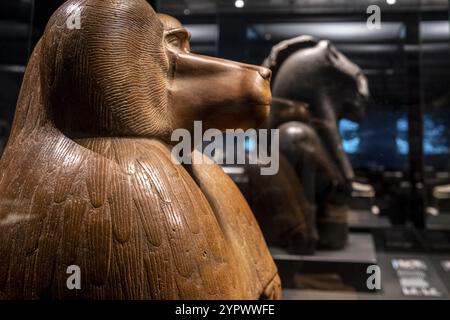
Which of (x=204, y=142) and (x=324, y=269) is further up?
(x=204, y=142)

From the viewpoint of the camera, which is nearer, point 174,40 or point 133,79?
point 133,79

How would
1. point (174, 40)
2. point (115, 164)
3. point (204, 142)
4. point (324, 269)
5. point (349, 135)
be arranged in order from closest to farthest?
1. point (115, 164)
2. point (174, 40)
3. point (204, 142)
4. point (324, 269)
5. point (349, 135)

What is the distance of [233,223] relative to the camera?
1.11 m

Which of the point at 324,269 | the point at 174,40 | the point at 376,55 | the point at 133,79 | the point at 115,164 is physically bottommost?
the point at 324,269

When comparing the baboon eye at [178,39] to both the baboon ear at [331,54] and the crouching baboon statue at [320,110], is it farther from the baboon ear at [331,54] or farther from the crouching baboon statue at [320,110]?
the baboon ear at [331,54]

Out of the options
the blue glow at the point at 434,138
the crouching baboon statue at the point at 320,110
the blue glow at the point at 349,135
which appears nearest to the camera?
the crouching baboon statue at the point at 320,110

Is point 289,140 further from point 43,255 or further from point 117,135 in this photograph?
point 43,255

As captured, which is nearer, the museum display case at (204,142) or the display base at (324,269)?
the museum display case at (204,142)

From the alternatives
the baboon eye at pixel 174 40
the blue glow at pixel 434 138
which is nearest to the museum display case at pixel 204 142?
the baboon eye at pixel 174 40

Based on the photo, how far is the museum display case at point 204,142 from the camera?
0.84 meters

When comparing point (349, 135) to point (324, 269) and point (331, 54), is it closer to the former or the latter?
point (331, 54)

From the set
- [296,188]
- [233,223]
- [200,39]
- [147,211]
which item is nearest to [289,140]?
[296,188]

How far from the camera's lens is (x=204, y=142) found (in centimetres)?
123

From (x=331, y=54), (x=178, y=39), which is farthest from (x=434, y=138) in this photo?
(x=178, y=39)
